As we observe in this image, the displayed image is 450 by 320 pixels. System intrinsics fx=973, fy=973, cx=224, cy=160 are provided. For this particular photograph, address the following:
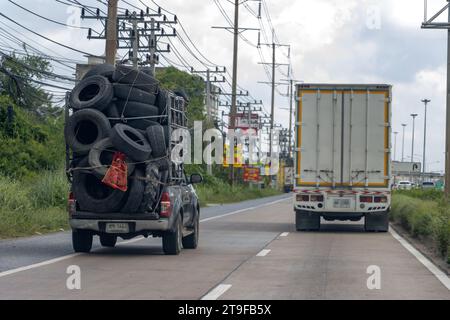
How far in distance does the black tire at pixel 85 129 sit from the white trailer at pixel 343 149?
32.4ft

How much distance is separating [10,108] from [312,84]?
13.1m

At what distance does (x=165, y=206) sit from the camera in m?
17.6

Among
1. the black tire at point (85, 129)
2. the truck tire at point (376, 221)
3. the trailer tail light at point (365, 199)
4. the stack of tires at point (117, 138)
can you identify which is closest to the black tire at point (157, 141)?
the stack of tires at point (117, 138)

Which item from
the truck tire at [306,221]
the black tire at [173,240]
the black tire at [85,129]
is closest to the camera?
the black tire at [85,129]

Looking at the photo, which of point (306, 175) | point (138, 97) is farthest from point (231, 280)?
point (306, 175)

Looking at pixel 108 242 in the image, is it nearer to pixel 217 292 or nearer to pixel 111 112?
pixel 111 112

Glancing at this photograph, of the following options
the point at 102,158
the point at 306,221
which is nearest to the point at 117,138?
the point at 102,158

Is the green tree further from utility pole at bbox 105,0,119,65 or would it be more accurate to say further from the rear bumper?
the rear bumper

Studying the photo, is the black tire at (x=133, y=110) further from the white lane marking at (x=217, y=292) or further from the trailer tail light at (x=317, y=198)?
the trailer tail light at (x=317, y=198)

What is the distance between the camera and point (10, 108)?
114 ft

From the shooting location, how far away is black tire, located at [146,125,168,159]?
17.5m

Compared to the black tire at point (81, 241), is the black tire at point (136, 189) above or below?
above

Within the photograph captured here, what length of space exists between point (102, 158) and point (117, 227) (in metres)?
1.26

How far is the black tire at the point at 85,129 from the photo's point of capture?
17.4m
